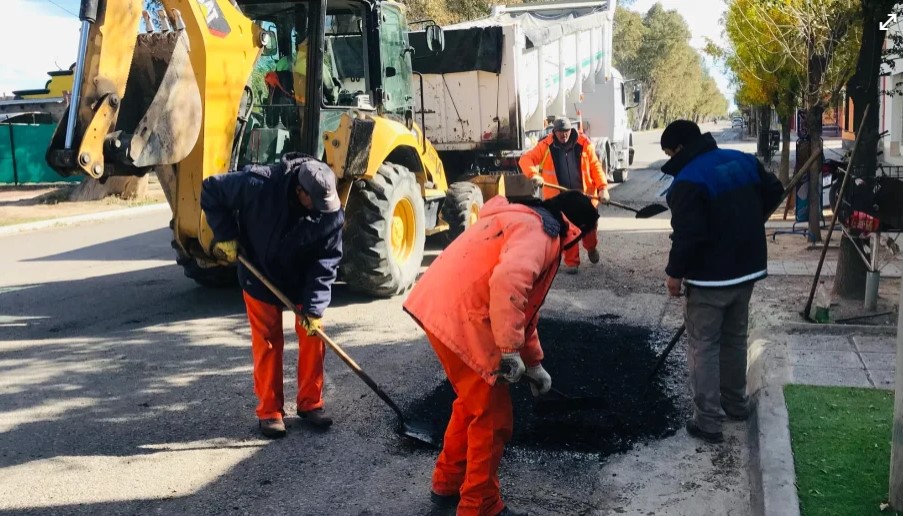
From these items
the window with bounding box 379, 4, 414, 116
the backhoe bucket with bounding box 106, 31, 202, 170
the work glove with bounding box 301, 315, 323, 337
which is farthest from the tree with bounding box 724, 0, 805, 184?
the work glove with bounding box 301, 315, 323, 337

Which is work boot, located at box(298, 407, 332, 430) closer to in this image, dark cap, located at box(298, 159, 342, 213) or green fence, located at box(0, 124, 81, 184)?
dark cap, located at box(298, 159, 342, 213)

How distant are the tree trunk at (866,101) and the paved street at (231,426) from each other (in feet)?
5.13

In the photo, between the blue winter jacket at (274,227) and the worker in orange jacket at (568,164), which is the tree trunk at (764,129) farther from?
the blue winter jacket at (274,227)

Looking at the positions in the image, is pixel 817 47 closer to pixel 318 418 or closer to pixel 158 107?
pixel 158 107

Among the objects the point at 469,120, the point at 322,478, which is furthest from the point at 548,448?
the point at 469,120

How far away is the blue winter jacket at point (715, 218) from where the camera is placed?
4.44 meters

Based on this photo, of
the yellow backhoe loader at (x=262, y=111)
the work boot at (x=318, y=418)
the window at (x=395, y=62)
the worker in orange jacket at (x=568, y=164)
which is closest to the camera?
the work boot at (x=318, y=418)

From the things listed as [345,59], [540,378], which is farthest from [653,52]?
[540,378]

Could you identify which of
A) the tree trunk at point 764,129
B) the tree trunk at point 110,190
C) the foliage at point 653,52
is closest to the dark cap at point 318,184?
the tree trunk at point 110,190

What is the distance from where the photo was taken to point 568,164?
937cm

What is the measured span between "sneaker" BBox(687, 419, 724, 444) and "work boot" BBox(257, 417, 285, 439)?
235cm

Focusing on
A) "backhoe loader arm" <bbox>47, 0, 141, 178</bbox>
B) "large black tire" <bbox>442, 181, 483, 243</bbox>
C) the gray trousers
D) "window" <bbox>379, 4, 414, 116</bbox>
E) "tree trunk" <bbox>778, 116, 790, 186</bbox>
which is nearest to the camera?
the gray trousers

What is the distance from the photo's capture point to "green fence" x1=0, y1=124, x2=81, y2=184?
75.7ft

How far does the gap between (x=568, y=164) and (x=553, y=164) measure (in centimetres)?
18
